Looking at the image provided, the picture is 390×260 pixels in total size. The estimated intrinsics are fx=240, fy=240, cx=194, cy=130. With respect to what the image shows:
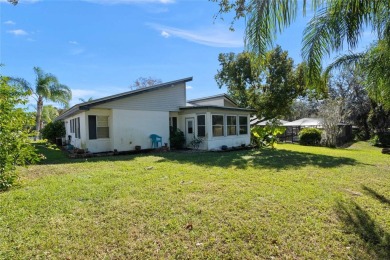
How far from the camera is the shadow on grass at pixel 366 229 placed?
3525mm

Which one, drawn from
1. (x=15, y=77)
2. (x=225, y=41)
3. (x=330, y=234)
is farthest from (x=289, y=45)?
(x=15, y=77)

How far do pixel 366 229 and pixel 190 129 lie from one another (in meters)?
13.6

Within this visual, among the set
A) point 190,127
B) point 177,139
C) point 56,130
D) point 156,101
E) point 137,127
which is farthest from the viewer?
point 56,130

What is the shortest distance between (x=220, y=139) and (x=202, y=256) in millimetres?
14019

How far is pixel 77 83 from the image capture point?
114ft

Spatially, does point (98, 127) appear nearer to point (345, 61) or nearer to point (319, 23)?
point (345, 61)

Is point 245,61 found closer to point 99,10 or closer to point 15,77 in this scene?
point 99,10

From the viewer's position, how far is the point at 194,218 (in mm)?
4340

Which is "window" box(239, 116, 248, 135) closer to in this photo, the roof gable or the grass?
the roof gable

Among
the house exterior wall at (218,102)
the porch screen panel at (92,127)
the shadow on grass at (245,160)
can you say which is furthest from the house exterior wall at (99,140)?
the house exterior wall at (218,102)

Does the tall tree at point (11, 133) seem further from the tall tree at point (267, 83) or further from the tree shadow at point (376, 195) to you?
the tall tree at point (267, 83)

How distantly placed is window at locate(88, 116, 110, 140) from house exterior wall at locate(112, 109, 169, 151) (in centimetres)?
79

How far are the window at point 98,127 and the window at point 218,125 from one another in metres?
7.00

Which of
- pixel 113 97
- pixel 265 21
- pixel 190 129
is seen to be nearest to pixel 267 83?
pixel 190 129
